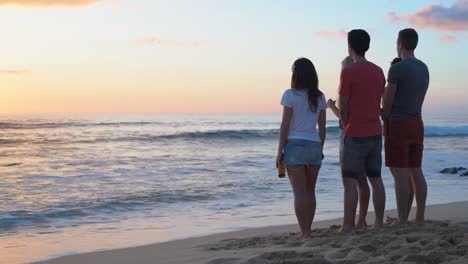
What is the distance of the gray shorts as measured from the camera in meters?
5.15

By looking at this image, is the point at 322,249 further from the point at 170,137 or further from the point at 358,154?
the point at 170,137

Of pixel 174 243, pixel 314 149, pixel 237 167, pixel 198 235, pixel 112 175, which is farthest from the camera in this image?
pixel 237 167

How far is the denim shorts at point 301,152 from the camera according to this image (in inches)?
200

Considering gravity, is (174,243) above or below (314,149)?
below

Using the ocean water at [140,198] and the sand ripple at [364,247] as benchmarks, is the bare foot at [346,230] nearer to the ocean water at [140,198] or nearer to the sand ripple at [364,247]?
the sand ripple at [364,247]

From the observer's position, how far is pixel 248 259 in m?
4.36

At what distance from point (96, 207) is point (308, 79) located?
183 inches

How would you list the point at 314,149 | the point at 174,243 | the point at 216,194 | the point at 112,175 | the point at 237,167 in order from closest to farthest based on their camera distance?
the point at 314,149 < the point at 174,243 < the point at 216,194 < the point at 112,175 < the point at 237,167

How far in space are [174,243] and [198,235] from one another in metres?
0.63

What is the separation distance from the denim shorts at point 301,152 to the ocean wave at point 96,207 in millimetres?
3880

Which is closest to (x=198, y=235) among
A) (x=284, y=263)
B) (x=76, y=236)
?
(x=76, y=236)

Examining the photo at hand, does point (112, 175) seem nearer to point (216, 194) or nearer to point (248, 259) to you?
point (216, 194)

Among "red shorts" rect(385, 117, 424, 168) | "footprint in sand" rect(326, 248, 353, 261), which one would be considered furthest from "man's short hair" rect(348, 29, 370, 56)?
"footprint in sand" rect(326, 248, 353, 261)

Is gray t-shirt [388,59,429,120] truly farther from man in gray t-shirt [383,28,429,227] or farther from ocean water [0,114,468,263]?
ocean water [0,114,468,263]
